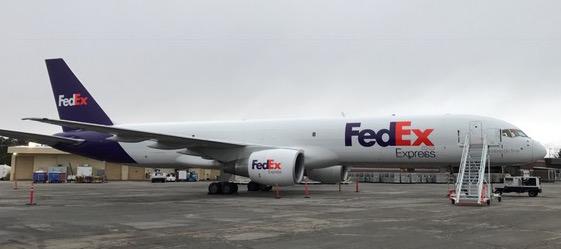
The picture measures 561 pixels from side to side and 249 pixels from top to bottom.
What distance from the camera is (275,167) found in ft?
65.5

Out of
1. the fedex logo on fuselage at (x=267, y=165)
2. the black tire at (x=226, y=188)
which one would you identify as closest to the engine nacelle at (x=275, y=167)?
the fedex logo on fuselage at (x=267, y=165)

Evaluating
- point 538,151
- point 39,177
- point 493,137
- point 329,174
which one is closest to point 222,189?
point 329,174

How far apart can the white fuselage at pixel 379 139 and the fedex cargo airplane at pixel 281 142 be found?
0.04 meters

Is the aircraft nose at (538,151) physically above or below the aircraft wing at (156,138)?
below

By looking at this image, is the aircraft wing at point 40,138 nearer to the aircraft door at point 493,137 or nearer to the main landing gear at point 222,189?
the main landing gear at point 222,189

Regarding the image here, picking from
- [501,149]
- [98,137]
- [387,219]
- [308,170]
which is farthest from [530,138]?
[98,137]

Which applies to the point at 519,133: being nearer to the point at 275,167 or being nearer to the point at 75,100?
the point at 275,167

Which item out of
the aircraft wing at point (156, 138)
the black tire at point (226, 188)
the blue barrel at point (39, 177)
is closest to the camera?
the aircraft wing at point (156, 138)

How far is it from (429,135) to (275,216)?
10.5 meters

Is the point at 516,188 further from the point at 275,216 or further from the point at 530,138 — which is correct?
the point at 275,216

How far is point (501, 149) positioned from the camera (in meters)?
19.7

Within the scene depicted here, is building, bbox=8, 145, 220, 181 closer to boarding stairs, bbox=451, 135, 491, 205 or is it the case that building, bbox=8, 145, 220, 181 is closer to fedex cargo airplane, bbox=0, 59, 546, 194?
fedex cargo airplane, bbox=0, 59, 546, 194

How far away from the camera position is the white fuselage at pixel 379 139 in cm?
1977

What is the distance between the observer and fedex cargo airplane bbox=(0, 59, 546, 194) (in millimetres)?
19766
